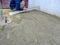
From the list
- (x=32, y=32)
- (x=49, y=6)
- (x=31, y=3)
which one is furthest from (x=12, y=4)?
(x=32, y=32)

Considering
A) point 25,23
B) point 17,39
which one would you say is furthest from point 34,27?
point 17,39

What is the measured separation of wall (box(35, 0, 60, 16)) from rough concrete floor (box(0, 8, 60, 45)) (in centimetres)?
17

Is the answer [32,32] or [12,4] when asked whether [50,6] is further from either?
[32,32]

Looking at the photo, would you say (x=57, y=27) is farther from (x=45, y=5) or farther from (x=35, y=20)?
(x=45, y=5)

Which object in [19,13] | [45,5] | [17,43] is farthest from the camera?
[45,5]

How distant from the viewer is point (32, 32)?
2.76 feet

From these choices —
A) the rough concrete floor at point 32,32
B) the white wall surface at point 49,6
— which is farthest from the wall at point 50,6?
the rough concrete floor at point 32,32

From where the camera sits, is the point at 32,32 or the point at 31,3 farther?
the point at 31,3

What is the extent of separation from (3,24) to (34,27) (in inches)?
9.0

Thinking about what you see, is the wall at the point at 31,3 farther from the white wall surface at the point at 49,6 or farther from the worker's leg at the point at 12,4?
the worker's leg at the point at 12,4

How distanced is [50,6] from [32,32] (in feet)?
1.74

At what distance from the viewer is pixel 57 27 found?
3.13 ft

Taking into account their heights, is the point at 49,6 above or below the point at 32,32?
above

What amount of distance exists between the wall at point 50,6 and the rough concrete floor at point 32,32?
17 centimetres
